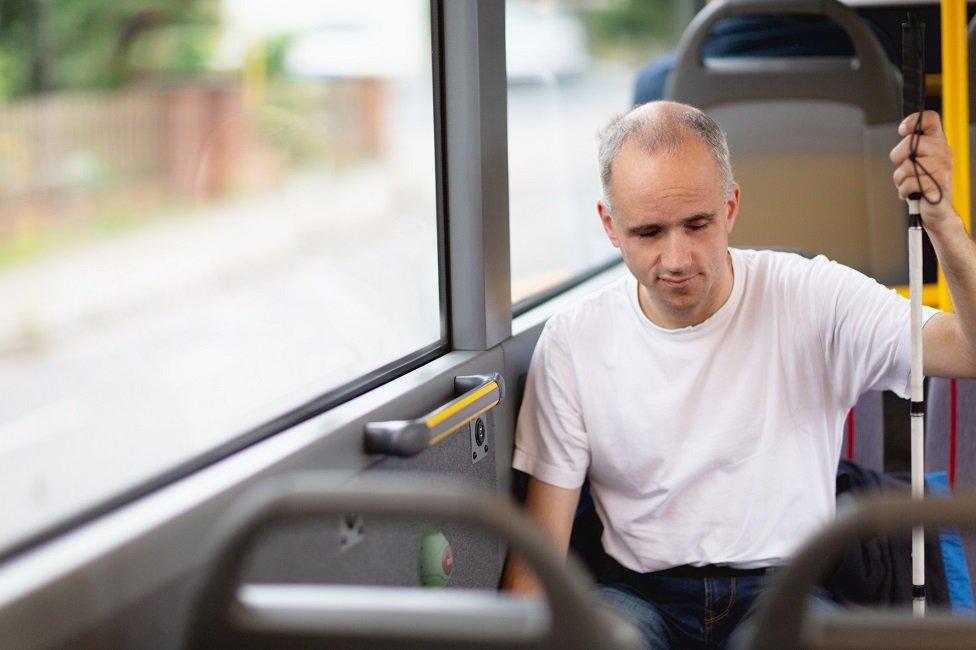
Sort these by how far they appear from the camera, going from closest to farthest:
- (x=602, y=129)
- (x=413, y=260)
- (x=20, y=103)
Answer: (x=20, y=103), (x=602, y=129), (x=413, y=260)

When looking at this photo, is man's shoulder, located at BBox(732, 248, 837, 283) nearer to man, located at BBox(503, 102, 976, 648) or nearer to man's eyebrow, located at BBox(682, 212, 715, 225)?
man, located at BBox(503, 102, 976, 648)

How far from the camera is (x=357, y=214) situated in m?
2.38

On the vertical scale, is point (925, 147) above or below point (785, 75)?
below

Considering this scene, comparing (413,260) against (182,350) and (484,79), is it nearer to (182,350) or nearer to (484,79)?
(484,79)

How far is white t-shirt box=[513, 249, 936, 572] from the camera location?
2.27 m

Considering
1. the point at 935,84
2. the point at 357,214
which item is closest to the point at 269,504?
the point at 357,214

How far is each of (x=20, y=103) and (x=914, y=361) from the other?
1494 millimetres

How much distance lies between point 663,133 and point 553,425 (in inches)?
24.0

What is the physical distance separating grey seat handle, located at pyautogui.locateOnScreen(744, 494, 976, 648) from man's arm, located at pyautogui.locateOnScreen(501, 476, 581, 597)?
1.26m

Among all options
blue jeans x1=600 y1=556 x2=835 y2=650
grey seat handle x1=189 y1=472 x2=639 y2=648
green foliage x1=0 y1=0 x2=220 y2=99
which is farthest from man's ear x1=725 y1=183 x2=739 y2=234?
grey seat handle x1=189 y1=472 x2=639 y2=648

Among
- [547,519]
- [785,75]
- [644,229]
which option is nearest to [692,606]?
[547,519]

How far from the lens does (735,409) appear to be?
2.29m

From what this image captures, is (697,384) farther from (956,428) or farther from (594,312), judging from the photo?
(956,428)

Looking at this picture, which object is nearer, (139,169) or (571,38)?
(139,169)
